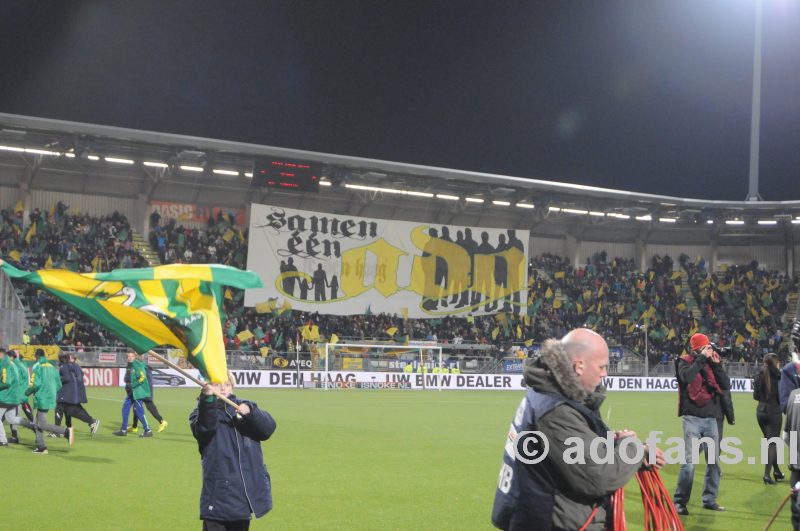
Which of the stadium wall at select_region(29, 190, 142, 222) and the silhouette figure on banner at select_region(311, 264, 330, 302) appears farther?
the silhouette figure on banner at select_region(311, 264, 330, 302)

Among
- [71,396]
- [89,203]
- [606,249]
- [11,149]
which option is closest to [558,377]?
[71,396]

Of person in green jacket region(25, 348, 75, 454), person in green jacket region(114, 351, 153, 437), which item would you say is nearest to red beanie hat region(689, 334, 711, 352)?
person in green jacket region(25, 348, 75, 454)

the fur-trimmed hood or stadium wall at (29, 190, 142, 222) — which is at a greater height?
stadium wall at (29, 190, 142, 222)

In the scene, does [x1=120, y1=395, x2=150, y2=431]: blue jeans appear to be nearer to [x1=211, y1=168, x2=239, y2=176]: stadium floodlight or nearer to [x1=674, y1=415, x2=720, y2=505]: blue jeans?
[x1=674, y1=415, x2=720, y2=505]: blue jeans

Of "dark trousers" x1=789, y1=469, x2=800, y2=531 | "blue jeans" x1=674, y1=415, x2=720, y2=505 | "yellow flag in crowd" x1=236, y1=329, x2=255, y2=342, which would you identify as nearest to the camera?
"dark trousers" x1=789, y1=469, x2=800, y2=531

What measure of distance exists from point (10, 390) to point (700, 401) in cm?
1248

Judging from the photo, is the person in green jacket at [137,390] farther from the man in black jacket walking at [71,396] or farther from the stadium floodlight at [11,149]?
the stadium floodlight at [11,149]

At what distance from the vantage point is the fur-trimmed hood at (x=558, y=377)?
4328 mm

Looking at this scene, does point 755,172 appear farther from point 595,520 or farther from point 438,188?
point 595,520

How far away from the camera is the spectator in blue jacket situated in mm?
6504

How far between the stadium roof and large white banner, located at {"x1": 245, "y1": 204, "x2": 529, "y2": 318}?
2478 millimetres

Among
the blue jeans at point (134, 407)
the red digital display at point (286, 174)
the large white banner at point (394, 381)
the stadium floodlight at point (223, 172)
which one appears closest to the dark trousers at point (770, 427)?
the blue jeans at point (134, 407)

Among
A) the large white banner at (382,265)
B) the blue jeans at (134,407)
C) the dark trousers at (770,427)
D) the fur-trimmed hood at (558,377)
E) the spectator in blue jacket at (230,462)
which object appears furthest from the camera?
the large white banner at (382,265)

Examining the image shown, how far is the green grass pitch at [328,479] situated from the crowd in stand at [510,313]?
1989cm
